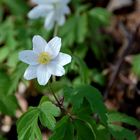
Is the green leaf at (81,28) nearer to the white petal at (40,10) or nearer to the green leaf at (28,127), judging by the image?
the white petal at (40,10)

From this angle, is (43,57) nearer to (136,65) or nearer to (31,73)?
(31,73)

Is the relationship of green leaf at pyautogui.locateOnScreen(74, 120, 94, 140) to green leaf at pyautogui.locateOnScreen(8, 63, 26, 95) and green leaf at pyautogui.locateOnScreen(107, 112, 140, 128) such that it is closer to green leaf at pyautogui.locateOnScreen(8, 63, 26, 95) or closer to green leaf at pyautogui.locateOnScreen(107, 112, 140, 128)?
green leaf at pyautogui.locateOnScreen(107, 112, 140, 128)

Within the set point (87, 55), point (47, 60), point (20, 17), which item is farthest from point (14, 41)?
point (47, 60)

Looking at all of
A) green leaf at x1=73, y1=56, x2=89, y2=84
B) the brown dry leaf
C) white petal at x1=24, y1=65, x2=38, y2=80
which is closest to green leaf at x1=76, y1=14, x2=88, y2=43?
green leaf at x1=73, y1=56, x2=89, y2=84

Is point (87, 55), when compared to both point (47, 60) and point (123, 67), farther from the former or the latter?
point (47, 60)

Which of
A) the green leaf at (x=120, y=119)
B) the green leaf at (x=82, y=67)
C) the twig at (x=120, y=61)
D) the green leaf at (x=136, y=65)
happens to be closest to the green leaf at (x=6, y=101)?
the green leaf at (x=82, y=67)

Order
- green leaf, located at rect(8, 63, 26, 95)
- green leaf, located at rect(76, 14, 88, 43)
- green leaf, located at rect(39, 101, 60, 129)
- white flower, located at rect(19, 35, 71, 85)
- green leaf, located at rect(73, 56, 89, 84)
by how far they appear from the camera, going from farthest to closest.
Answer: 1. green leaf, located at rect(76, 14, 88, 43)
2. green leaf, located at rect(8, 63, 26, 95)
3. green leaf, located at rect(73, 56, 89, 84)
4. white flower, located at rect(19, 35, 71, 85)
5. green leaf, located at rect(39, 101, 60, 129)
